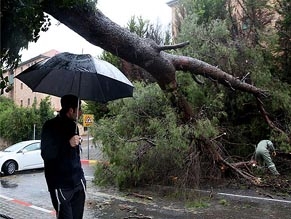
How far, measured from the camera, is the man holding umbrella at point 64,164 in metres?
4.04

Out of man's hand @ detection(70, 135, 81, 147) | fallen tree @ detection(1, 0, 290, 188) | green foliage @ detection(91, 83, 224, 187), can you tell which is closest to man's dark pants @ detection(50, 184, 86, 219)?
man's hand @ detection(70, 135, 81, 147)

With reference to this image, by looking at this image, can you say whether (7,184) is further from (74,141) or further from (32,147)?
(74,141)

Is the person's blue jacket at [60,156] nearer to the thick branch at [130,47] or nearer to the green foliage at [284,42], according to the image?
the thick branch at [130,47]

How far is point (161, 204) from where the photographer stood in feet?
26.6

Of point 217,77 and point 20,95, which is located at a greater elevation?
point 20,95

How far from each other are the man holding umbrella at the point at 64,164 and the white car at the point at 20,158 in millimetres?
11356

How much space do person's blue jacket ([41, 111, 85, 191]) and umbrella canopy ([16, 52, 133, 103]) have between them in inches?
28.2

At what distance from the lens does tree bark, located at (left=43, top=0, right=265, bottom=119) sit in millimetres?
5852

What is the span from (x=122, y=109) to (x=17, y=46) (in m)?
5.45

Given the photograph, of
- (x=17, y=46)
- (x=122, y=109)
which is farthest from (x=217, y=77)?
(x=17, y=46)

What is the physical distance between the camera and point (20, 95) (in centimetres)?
5288

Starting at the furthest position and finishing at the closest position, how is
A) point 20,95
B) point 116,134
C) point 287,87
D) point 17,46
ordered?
point 20,95, point 287,87, point 116,134, point 17,46

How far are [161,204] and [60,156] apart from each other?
4499 mm

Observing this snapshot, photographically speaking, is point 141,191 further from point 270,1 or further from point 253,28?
point 270,1
